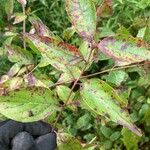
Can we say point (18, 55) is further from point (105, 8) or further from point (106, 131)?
point (106, 131)

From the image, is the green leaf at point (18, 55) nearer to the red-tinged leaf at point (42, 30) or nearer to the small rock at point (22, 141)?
the red-tinged leaf at point (42, 30)

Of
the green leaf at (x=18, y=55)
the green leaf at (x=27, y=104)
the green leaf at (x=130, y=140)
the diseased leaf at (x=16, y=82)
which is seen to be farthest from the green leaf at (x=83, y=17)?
the green leaf at (x=130, y=140)

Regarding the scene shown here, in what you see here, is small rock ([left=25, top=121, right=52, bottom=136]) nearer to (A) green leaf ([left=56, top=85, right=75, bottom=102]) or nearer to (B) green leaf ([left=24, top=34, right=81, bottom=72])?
(A) green leaf ([left=56, top=85, right=75, bottom=102])

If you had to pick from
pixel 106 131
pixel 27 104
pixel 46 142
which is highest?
pixel 27 104

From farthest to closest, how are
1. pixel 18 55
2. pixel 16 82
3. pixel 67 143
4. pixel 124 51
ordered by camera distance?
pixel 18 55 → pixel 16 82 → pixel 67 143 → pixel 124 51

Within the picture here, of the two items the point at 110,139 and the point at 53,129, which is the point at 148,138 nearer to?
the point at 110,139

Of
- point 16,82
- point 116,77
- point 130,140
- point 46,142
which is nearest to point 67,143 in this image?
point 46,142

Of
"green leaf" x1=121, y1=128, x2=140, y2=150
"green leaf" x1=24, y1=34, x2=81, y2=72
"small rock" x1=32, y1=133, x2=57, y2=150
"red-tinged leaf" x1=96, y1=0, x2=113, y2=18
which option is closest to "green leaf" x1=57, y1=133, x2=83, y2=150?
"small rock" x1=32, y1=133, x2=57, y2=150
